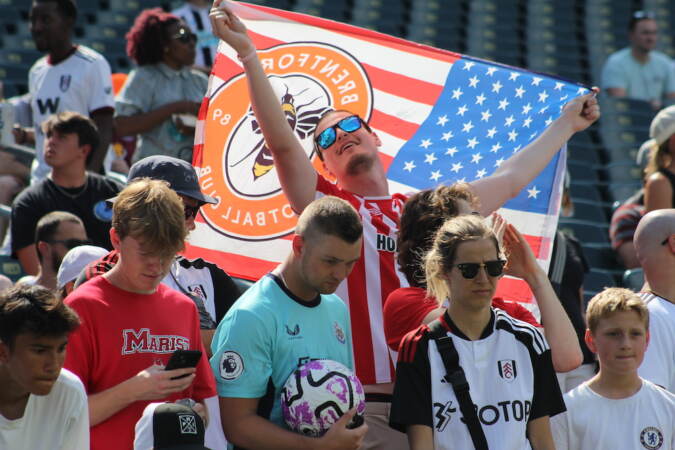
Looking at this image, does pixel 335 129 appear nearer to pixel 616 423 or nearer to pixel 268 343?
pixel 268 343

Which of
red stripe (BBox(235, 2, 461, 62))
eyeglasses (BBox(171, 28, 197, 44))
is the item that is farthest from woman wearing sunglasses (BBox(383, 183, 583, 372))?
eyeglasses (BBox(171, 28, 197, 44))

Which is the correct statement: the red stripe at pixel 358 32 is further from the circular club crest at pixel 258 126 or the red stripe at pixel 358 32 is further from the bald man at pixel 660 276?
the bald man at pixel 660 276

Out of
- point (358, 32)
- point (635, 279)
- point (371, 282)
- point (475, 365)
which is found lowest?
point (475, 365)

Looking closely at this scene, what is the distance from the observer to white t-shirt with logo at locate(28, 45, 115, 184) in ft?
22.9

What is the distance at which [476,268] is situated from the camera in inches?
132

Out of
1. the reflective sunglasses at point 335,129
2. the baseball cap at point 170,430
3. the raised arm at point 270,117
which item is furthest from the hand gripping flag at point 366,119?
the baseball cap at point 170,430

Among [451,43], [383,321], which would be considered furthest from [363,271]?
[451,43]

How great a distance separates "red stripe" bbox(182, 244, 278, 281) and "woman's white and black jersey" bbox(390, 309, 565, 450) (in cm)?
127

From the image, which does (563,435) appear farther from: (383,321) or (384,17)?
(384,17)

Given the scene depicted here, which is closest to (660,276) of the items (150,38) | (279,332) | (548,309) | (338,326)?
(548,309)

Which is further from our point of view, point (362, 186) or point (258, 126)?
point (258, 126)

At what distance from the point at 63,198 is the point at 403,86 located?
2.02m

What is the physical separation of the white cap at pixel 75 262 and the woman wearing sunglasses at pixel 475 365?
4.32ft

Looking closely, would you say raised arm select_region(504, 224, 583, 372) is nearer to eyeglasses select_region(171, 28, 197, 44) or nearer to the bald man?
the bald man
